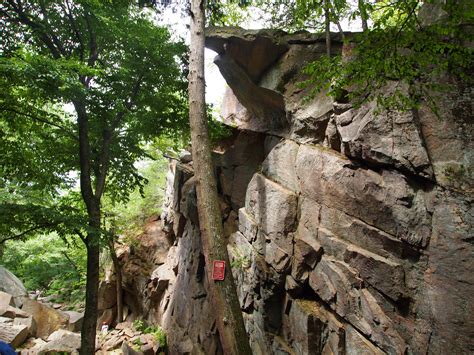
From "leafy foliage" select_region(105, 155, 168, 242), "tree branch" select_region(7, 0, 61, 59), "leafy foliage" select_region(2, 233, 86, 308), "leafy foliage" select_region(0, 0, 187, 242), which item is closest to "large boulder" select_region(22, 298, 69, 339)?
"leafy foliage" select_region(2, 233, 86, 308)

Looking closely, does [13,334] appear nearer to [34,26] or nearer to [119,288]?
[119,288]

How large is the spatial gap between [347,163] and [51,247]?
60.4 feet

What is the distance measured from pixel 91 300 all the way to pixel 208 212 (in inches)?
221

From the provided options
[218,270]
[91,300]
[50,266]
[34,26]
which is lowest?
[50,266]

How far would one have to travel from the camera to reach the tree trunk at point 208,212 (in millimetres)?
3953

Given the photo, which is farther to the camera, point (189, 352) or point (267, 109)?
point (189, 352)

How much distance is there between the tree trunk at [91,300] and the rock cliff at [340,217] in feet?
9.98

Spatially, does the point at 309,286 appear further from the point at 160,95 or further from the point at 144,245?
the point at 144,245

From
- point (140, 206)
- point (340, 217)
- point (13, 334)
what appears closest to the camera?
point (340, 217)

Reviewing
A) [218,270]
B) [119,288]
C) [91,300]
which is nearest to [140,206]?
[119,288]

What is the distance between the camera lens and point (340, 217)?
17.4 ft

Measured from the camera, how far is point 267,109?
8.12 meters

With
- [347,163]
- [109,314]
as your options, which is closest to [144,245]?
[109,314]

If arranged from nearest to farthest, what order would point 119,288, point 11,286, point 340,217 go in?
point 340,217
point 11,286
point 119,288
